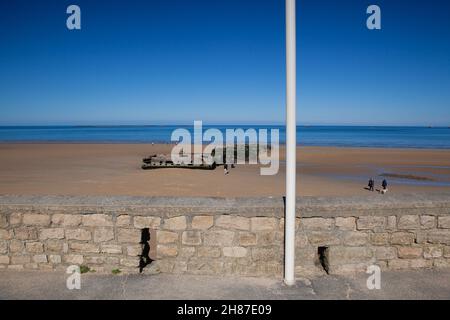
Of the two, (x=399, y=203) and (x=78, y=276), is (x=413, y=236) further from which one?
(x=78, y=276)

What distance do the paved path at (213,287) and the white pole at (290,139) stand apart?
0.34 m

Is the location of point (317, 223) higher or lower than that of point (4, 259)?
higher

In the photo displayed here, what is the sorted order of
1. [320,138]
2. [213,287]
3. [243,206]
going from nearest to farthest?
[213,287] < [243,206] < [320,138]

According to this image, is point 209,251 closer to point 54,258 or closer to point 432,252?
point 54,258

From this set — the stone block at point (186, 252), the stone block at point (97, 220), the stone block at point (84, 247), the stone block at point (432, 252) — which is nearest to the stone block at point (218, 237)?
the stone block at point (186, 252)

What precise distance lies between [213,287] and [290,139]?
1825 mm

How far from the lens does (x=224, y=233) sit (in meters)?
3.90

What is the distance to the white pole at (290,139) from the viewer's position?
3492 mm

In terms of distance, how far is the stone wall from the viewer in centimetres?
388

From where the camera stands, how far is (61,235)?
394 centimetres

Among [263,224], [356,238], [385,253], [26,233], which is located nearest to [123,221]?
[26,233]

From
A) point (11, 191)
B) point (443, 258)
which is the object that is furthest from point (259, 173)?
point (443, 258)
